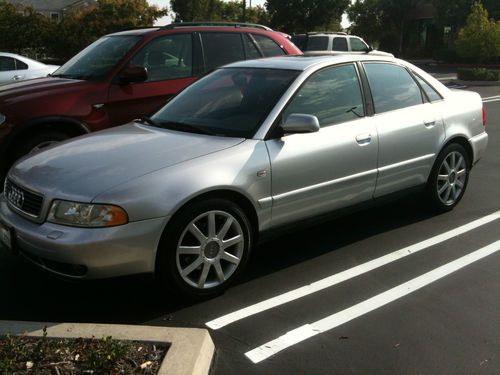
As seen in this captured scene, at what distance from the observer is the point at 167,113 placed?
4715mm

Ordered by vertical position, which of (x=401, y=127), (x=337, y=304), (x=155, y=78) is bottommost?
(x=337, y=304)

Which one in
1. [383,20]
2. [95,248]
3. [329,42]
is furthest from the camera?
[383,20]

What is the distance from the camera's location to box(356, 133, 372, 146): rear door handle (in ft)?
14.9

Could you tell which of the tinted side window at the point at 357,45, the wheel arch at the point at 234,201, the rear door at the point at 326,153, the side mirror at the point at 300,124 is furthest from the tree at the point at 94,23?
the wheel arch at the point at 234,201

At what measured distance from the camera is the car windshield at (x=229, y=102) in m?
4.21

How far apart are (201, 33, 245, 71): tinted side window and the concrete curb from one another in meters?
4.16

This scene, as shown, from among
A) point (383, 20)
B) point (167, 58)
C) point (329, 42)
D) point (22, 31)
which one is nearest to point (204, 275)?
point (167, 58)

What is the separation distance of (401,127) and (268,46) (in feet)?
9.44

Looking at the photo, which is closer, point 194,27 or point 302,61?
point 302,61

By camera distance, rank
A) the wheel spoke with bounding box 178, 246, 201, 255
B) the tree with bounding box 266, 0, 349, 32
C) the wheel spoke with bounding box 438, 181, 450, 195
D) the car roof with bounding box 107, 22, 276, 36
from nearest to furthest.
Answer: the wheel spoke with bounding box 178, 246, 201, 255
the wheel spoke with bounding box 438, 181, 450, 195
the car roof with bounding box 107, 22, 276, 36
the tree with bounding box 266, 0, 349, 32

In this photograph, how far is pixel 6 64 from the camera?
12500mm

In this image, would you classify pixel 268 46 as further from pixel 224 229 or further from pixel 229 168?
pixel 224 229

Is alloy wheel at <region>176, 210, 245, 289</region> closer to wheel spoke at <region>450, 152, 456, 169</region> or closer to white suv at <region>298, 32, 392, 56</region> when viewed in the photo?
wheel spoke at <region>450, 152, 456, 169</region>

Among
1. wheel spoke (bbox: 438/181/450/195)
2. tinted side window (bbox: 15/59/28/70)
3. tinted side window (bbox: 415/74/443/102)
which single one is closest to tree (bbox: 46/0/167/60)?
tinted side window (bbox: 15/59/28/70)
